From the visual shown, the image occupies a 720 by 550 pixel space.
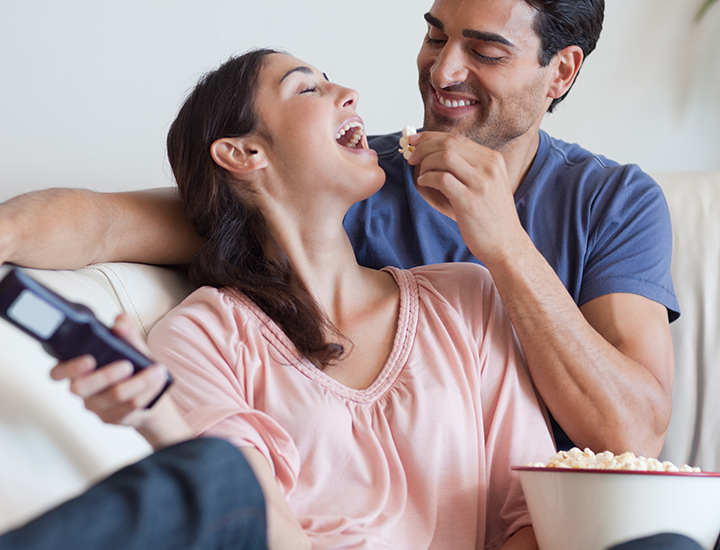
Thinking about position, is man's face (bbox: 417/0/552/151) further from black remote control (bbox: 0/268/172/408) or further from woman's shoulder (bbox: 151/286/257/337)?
black remote control (bbox: 0/268/172/408)

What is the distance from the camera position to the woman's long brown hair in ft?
4.16

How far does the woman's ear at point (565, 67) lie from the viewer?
1.76 metres

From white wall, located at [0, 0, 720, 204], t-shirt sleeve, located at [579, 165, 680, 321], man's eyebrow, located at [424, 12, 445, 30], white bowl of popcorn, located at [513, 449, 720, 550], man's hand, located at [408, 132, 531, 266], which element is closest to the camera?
white bowl of popcorn, located at [513, 449, 720, 550]

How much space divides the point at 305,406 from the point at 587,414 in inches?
19.6

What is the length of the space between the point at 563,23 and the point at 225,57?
0.99 m

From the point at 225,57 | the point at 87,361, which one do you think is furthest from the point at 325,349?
the point at 225,57

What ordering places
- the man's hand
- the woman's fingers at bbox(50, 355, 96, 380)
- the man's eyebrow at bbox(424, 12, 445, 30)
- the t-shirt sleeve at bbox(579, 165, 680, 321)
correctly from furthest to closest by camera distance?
the man's eyebrow at bbox(424, 12, 445, 30)
the t-shirt sleeve at bbox(579, 165, 680, 321)
the man's hand
the woman's fingers at bbox(50, 355, 96, 380)

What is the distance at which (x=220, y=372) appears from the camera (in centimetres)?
109

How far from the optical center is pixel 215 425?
96 cm

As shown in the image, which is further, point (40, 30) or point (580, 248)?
point (40, 30)

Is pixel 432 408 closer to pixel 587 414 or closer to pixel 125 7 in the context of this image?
pixel 587 414

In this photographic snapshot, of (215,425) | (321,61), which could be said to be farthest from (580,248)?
(321,61)

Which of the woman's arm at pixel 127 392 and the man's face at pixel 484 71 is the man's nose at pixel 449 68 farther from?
the woman's arm at pixel 127 392

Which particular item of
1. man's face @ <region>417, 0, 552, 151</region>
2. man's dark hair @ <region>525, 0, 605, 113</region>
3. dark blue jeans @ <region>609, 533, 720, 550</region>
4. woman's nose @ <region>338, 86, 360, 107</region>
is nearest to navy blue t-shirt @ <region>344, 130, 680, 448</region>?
man's face @ <region>417, 0, 552, 151</region>
